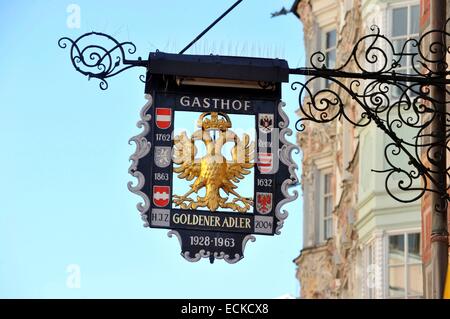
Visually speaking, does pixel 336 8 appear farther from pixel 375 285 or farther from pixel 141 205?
pixel 141 205

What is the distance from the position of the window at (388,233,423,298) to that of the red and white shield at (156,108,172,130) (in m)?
16.2

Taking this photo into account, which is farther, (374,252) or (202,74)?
(374,252)

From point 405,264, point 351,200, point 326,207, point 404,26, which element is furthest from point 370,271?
point 326,207

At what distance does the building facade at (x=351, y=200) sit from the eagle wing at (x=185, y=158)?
15560 mm

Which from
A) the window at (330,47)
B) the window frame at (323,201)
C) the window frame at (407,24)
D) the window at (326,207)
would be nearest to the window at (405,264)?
the window frame at (407,24)

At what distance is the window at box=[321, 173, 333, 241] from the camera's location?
129 feet

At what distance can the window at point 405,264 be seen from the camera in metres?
30.4

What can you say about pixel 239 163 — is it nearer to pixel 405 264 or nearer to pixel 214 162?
pixel 214 162

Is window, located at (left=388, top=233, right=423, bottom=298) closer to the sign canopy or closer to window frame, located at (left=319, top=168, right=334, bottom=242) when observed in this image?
window frame, located at (left=319, top=168, right=334, bottom=242)

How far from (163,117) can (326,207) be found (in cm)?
2567

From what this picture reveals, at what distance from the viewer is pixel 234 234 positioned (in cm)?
1427

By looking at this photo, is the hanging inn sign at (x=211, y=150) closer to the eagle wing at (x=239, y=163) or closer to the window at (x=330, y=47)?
the eagle wing at (x=239, y=163)
